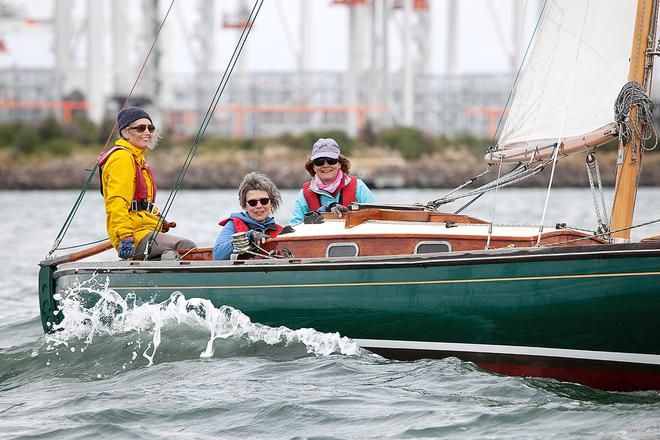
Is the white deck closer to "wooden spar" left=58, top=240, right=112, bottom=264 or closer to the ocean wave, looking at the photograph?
the ocean wave

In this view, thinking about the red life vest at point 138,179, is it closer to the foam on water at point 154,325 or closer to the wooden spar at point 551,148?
the foam on water at point 154,325

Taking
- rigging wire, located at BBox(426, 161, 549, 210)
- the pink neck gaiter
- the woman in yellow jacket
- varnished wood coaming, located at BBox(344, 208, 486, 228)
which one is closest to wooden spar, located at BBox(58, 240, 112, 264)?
the woman in yellow jacket

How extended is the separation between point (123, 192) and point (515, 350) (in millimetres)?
3587

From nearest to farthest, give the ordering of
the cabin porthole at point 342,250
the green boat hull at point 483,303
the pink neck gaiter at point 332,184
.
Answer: the green boat hull at point 483,303 < the cabin porthole at point 342,250 < the pink neck gaiter at point 332,184

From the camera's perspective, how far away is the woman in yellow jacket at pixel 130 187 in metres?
10.3

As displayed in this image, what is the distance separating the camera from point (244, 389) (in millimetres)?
9047

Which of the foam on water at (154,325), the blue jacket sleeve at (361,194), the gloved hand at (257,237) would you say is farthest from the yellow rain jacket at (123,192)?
the blue jacket sleeve at (361,194)

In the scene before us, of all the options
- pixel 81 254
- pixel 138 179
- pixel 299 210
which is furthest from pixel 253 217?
pixel 81 254

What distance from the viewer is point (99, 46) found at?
6925cm

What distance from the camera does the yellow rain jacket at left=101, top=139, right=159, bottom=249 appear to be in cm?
1030

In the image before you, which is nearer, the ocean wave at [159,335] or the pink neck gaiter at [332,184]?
the ocean wave at [159,335]

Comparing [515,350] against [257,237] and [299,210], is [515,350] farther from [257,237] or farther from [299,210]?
[299,210]

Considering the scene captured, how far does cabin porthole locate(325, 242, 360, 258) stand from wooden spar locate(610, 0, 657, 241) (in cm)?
194

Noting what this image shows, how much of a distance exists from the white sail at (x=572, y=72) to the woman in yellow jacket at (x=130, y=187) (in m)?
3.05
